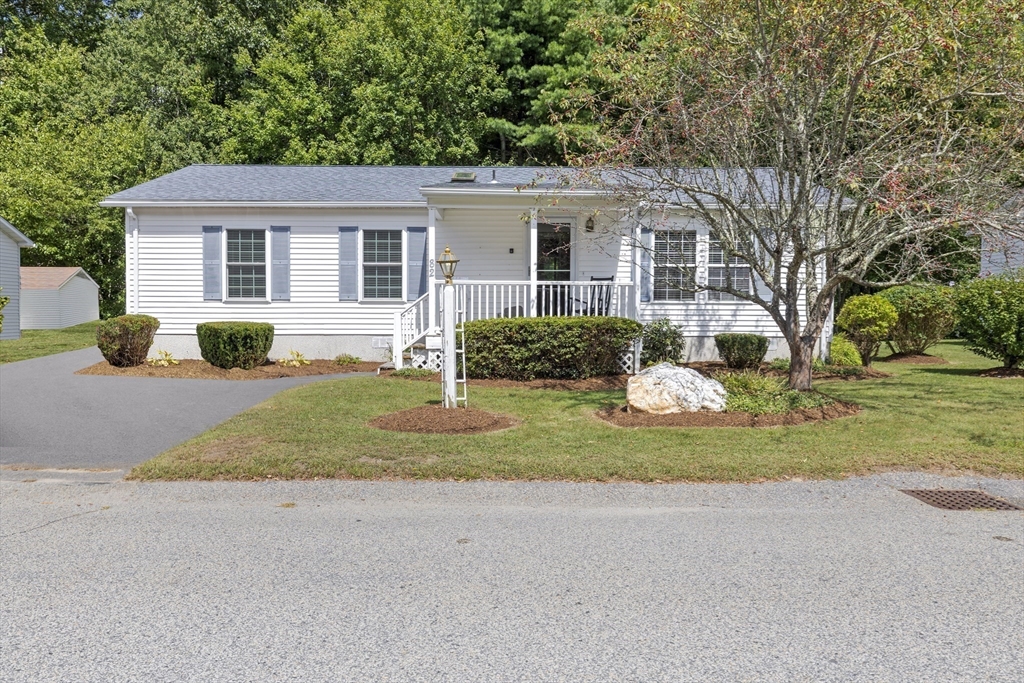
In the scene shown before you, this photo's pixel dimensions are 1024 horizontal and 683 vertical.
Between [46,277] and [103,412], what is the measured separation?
2484 cm

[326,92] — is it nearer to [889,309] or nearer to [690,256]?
[690,256]

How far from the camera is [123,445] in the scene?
8.80m

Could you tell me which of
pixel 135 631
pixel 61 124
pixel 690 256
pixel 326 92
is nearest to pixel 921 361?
pixel 690 256

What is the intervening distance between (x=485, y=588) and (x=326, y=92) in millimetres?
26629

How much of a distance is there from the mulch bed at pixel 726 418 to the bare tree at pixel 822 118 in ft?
3.23

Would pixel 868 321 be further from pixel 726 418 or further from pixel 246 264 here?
pixel 246 264

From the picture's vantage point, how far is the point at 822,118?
11953mm

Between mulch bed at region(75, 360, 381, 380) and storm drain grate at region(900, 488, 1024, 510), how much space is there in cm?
1096

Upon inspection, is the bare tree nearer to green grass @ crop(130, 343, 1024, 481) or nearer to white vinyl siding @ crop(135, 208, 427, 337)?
green grass @ crop(130, 343, 1024, 481)

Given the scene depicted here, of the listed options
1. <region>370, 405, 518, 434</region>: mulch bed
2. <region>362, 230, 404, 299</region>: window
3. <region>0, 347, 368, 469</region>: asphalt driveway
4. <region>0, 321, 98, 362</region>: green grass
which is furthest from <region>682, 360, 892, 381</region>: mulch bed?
<region>0, 321, 98, 362</region>: green grass

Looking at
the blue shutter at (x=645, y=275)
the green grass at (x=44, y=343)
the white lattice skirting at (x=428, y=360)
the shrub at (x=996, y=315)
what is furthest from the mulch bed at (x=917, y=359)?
the green grass at (x=44, y=343)

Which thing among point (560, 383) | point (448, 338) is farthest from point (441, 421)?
point (560, 383)

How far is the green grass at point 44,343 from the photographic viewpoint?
1989 cm

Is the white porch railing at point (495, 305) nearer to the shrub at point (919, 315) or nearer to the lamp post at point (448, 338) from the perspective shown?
the lamp post at point (448, 338)
